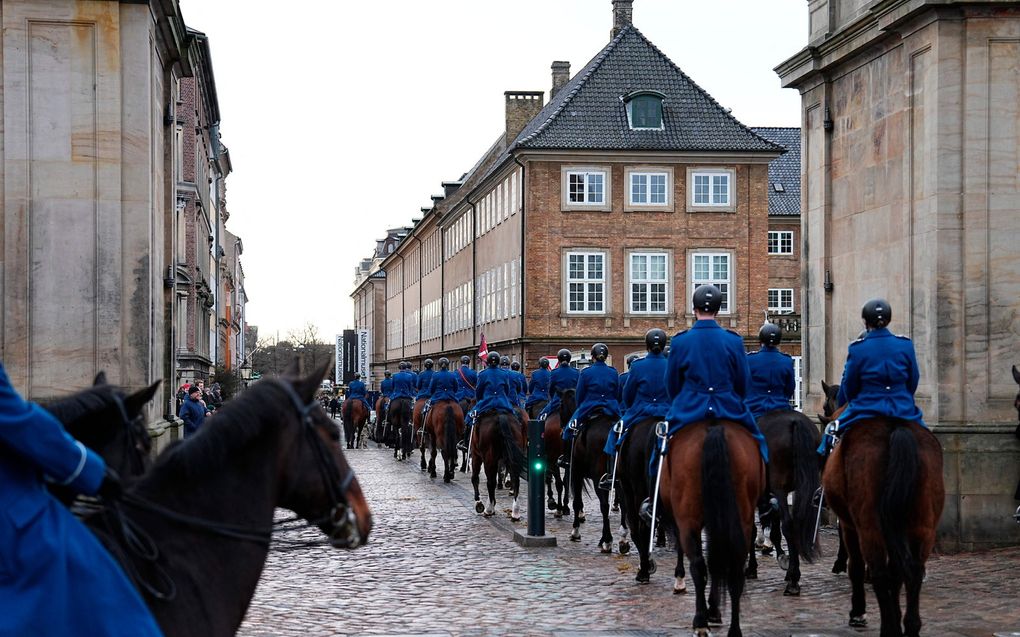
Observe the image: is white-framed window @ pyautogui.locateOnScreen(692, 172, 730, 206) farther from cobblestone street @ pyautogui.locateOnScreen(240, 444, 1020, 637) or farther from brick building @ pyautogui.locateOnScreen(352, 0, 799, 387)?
cobblestone street @ pyautogui.locateOnScreen(240, 444, 1020, 637)

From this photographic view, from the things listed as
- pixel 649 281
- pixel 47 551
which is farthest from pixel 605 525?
pixel 649 281

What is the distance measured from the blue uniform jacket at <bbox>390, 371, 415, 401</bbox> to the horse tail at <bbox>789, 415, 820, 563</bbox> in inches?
836

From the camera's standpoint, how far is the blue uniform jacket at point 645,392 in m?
13.3

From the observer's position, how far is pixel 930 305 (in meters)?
15.1

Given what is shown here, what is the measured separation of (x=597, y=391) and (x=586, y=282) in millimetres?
34932

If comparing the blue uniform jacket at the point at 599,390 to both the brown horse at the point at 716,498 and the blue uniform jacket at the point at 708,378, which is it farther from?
the brown horse at the point at 716,498

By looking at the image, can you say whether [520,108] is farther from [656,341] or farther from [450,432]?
[656,341]

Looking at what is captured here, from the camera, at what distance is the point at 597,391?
16.0m

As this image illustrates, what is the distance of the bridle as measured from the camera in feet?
15.9

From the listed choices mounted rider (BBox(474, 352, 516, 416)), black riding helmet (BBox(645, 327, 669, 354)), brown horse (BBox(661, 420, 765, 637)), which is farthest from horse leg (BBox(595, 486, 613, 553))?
brown horse (BBox(661, 420, 765, 637))

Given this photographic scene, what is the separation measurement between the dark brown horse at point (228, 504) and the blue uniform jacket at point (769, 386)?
8.77m

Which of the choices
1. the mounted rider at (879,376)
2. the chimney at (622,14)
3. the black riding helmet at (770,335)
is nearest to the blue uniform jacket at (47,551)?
the mounted rider at (879,376)

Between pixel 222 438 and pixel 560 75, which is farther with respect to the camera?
pixel 560 75

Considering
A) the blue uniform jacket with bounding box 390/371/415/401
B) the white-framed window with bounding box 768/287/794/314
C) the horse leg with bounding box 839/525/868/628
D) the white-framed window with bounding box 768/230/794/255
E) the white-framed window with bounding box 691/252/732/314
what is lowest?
the horse leg with bounding box 839/525/868/628
